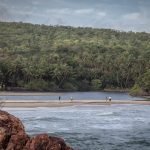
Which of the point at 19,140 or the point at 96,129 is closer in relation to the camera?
the point at 19,140

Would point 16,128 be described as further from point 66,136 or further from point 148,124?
point 148,124

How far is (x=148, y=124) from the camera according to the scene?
220ft

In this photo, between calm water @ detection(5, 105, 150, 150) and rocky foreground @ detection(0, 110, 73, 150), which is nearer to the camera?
rocky foreground @ detection(0, 110, 73, 150)

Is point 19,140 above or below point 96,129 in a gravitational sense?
above

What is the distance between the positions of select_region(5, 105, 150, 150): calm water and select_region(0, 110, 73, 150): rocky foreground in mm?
22630

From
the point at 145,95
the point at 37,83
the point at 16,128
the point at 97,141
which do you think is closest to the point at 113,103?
the point at 145,95

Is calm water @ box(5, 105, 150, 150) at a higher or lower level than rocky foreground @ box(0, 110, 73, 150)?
lower

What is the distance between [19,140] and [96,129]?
40.6 m

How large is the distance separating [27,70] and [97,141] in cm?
14359

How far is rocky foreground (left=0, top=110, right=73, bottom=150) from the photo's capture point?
1916 cm

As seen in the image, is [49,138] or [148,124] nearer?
[49,138]

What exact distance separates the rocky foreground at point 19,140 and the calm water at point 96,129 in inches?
891

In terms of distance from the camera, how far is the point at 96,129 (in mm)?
60062

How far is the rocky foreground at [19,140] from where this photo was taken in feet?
62.8
